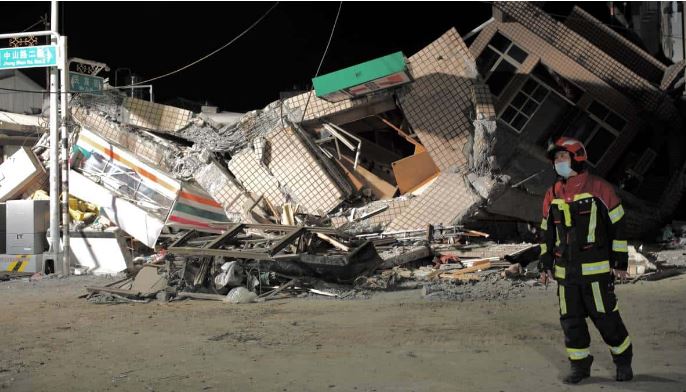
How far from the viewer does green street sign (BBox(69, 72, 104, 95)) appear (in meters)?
12.5

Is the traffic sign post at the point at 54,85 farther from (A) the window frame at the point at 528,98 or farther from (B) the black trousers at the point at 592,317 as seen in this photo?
(B) the black trousers at the point at 592,317

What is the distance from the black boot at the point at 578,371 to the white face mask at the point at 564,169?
1.31 m

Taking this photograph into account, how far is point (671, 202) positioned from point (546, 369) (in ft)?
Answer: 31.8

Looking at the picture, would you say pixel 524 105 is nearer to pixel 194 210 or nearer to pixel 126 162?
pixel 194 210

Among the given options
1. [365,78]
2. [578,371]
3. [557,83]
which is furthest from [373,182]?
[578,371]

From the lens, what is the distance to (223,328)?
726cm

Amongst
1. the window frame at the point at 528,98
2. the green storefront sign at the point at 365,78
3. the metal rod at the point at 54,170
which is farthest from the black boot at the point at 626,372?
the window frame at the point at 528,98

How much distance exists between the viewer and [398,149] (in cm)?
1394

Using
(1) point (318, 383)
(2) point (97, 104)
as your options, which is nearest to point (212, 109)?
(2) point (97, 104)

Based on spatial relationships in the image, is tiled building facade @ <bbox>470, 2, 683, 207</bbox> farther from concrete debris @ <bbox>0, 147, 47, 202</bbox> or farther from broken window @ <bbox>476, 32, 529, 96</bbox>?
concrete debris @ <bbox>0, 147, 47, 202</bbox>

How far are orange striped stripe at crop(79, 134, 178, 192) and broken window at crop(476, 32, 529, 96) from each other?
6641 millimetres

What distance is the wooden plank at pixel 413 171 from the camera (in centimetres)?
1257

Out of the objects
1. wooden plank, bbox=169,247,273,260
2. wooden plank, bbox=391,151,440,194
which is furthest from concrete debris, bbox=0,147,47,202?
wooden plank, bbox=391,151,440,194

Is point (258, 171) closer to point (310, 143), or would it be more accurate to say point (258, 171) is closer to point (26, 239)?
point (310, 143)
